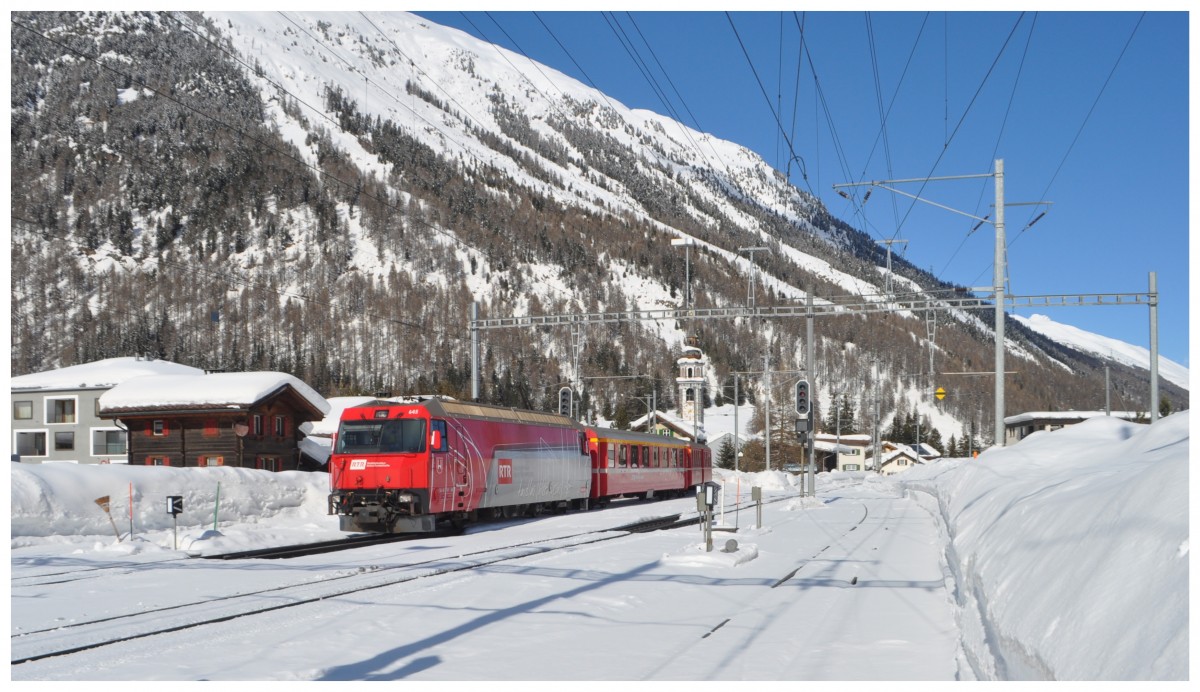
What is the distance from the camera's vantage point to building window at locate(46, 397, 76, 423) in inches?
2030

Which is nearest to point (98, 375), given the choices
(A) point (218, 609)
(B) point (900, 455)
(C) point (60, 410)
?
(C) point (60, 410)

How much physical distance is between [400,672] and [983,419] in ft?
660

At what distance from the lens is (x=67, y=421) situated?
51688mm

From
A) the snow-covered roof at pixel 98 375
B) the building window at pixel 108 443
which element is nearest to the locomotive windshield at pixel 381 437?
the snow-covered roof at pixel 98 375

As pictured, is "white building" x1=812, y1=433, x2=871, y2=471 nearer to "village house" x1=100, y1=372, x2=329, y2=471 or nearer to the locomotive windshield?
"village house" x1=100, y1=372, x2=329, y2=471

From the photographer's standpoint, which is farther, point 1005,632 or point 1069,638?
point 1005,632

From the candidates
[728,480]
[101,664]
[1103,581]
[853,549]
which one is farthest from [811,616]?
[728,480]

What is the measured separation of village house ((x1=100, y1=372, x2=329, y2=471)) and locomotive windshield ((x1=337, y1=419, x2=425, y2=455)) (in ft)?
52.7

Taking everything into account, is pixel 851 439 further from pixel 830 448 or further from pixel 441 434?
pixel 441 434

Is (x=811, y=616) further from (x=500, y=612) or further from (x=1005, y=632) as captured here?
(x=1005, y=632)

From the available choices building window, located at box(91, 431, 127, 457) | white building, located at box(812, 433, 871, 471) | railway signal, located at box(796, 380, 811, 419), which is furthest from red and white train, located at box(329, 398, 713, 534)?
white building, located at box(812, 433, 871, 471)

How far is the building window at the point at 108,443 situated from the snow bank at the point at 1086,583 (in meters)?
48.6

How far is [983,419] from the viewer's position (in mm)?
195250

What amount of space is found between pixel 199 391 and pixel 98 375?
15.3 meters
